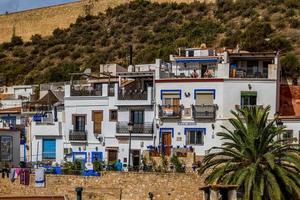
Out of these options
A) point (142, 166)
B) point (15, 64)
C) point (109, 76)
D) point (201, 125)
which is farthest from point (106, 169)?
point (15, 64)

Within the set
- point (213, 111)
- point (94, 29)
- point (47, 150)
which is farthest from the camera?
point (94, 29)

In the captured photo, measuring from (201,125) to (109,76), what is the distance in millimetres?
8206

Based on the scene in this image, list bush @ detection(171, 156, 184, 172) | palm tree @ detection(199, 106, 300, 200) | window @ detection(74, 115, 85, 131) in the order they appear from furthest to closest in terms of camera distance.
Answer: window @ detection(74, 115, 85, 131), bush @ detection(171, 156, 184, 172), palm tree @ detection(199, 106, 300, 200)

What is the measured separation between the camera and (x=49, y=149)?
159ft

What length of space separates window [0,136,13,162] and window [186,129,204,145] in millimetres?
10296

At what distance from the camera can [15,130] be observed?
46.0 m

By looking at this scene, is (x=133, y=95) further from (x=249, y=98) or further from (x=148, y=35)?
(x=148, y=35)

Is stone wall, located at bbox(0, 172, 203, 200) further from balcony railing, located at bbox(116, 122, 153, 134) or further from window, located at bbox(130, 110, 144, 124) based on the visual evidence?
window, located at bbox(130, 110, 144, 124)

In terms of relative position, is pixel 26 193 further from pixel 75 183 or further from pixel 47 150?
pixel 47 150

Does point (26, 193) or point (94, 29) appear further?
point (94, 29)

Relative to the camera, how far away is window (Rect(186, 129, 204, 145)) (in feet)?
145

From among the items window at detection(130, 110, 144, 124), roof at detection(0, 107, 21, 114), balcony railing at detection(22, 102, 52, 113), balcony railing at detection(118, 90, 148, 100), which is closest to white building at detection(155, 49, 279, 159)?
balcony railing at detection(118, 90, 148, 100)

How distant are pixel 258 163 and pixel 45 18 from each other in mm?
77713

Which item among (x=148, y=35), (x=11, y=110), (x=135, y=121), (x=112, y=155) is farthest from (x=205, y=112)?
(x=148, y=35)
